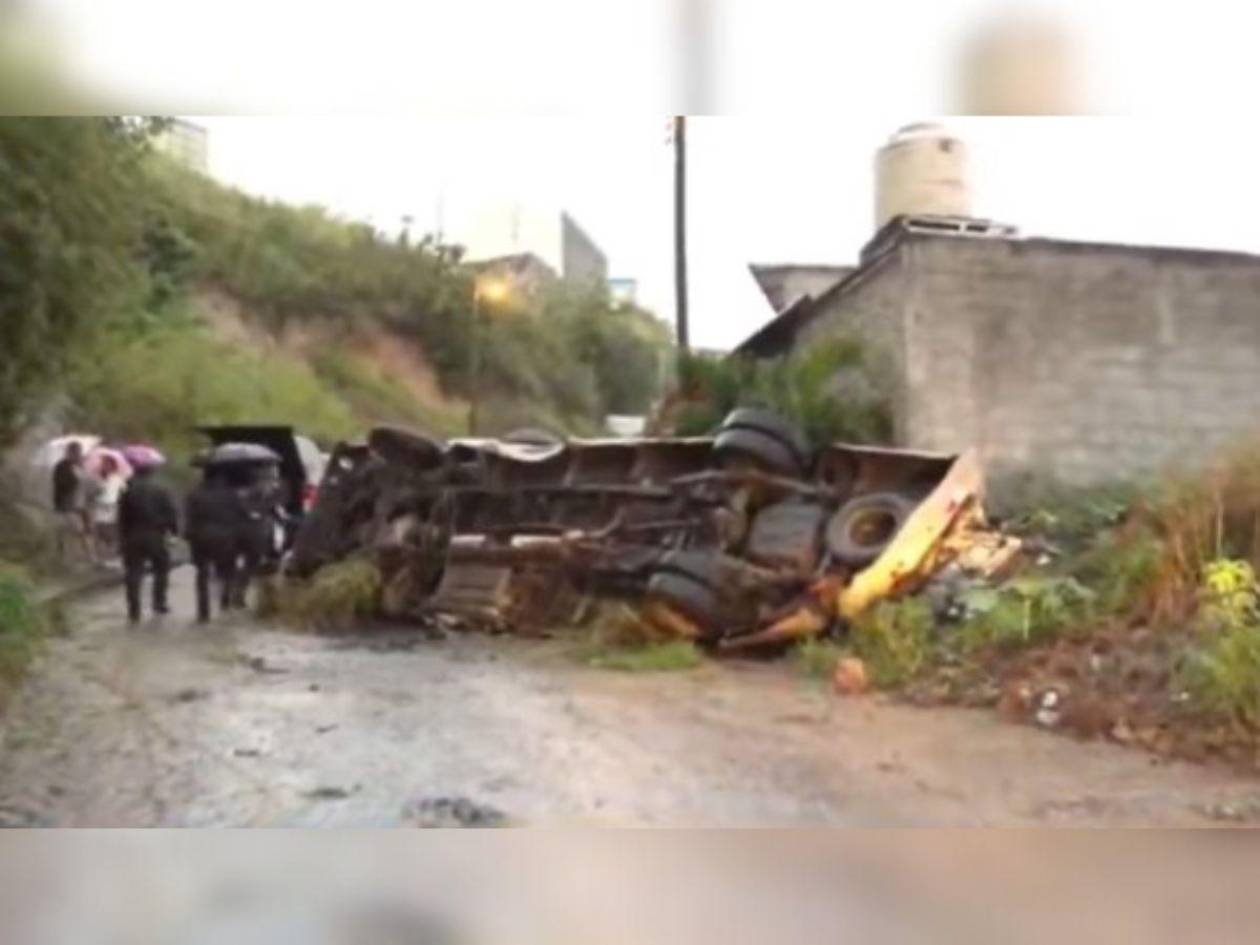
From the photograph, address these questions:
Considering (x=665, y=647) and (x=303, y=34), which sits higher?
(x=303, y=34)

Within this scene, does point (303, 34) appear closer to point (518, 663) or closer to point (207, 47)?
point (207, 47)

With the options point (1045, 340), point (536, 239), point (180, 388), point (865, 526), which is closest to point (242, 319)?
point (180, 388)

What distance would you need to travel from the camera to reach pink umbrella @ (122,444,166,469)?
225 centimetres

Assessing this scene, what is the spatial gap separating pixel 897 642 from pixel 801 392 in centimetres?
42

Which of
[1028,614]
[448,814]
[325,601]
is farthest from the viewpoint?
[325,601]

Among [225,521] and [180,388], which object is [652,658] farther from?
[180,388]

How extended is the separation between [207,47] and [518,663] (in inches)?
42.4

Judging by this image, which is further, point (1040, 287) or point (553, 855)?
point (1040, 287)

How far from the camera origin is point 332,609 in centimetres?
231

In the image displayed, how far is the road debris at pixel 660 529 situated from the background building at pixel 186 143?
0.51m

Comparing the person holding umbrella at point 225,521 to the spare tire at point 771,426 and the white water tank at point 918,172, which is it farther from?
the white water tank at point 918,172

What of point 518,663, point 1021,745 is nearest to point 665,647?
point 518,663

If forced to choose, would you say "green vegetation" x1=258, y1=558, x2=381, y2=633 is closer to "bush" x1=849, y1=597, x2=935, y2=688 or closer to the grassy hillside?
the grassy hillside

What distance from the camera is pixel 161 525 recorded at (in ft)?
7.49
